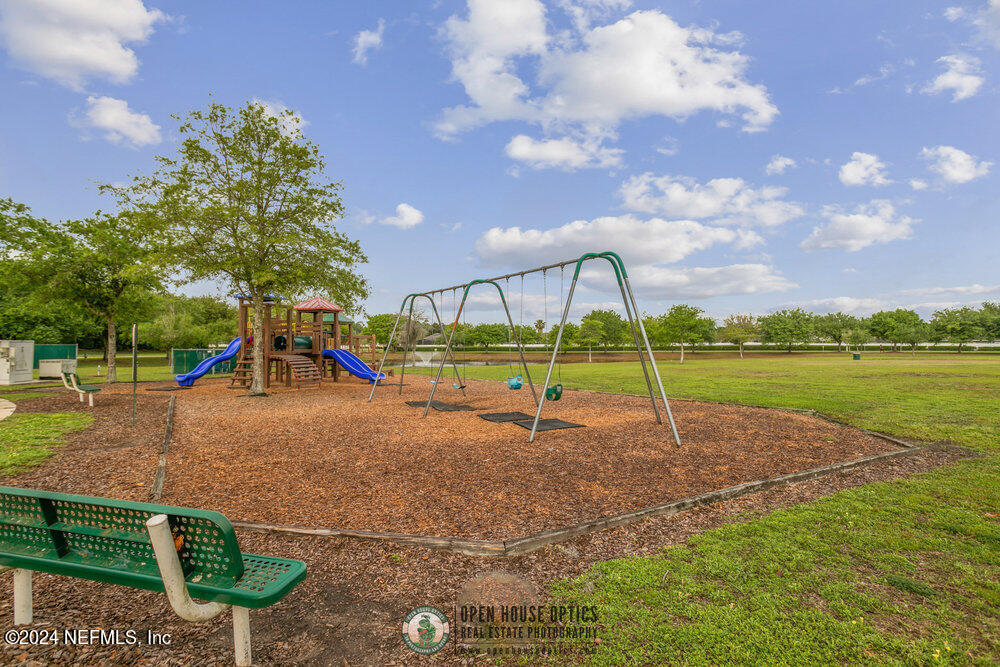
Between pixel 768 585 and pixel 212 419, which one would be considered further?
pixel 212 419

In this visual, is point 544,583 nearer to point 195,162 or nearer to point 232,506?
point 232,506

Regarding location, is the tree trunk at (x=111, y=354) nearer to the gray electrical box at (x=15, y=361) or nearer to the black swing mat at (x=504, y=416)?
the gray electrical box at (x=15, y=361)

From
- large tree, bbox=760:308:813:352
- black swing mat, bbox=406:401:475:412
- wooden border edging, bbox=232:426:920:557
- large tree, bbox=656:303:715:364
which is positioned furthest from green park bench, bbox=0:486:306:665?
Answer: large tree, bbox=760:308:813:352

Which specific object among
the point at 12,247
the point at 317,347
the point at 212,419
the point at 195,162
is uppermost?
the point at 195,162

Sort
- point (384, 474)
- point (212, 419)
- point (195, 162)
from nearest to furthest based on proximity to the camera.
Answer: point (384, 474), point (212, 419), point (195, 162)

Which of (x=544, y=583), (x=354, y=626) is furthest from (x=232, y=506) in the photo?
(x=544, y=583)

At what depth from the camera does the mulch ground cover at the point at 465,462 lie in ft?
16.1

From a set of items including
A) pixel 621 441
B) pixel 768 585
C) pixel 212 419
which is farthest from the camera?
pixel 212 419

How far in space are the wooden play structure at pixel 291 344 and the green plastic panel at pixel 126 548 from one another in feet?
51.1

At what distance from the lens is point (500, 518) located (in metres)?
4.67

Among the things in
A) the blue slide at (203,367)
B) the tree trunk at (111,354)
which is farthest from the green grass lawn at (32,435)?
the tree trunk at (111,354)

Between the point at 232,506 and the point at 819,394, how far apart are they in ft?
57.0

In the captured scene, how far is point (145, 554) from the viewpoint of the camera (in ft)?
8.50
